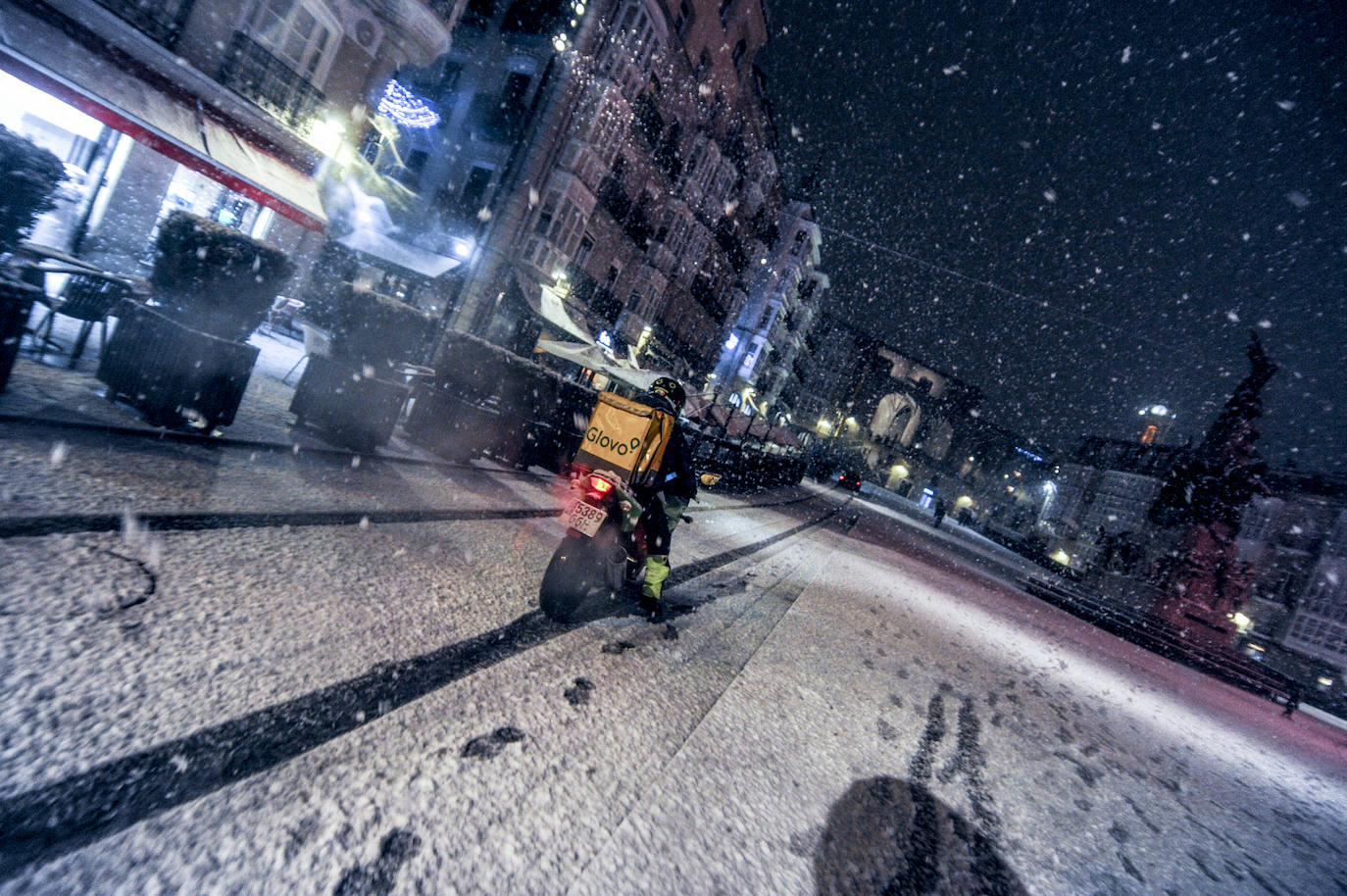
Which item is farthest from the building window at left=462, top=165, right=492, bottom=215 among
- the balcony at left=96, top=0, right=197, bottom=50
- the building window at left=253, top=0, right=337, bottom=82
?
the balcony at left=96, top=0, right=197, bottom=50

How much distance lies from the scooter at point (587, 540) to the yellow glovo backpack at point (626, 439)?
0.39 feet

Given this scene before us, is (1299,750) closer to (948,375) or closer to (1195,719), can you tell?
(1195,719)

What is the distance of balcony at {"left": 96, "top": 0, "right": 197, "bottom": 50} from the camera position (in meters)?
10.6

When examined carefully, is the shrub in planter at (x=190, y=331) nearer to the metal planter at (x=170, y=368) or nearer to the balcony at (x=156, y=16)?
the metal planter at (x=170, y=368)

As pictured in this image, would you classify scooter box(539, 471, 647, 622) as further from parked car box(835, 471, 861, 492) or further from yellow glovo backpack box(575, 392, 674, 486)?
parked car box(835, 471, 861, 492)

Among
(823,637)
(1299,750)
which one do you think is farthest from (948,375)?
(823,637)

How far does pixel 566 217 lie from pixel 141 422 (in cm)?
2050

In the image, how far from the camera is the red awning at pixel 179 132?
32.1ft

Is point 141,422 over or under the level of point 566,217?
under

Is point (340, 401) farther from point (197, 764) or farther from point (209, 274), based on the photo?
point (197, 764)

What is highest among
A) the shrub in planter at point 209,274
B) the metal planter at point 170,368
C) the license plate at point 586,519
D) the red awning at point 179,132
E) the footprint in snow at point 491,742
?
the red awning at point 179,132

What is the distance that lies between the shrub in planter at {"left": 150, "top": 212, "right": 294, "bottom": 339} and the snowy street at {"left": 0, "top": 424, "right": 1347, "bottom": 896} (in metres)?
1.17

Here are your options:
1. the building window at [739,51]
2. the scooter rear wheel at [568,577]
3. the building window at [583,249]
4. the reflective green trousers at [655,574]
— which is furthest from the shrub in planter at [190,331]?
the building window at [739,51]

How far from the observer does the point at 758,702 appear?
324 cm
